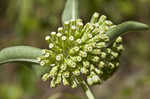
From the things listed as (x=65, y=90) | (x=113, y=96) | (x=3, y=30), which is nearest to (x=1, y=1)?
(x=3, y=30)

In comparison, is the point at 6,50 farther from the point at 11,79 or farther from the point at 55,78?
the point at 11,79

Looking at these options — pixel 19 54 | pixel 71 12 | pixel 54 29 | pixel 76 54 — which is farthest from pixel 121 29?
pixel 54 29

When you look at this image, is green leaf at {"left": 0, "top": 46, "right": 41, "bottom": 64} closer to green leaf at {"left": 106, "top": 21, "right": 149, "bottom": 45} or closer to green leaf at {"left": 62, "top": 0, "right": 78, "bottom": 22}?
green leaf at {"left": 62, "top": 0, "right": 78, "bottom": 22}

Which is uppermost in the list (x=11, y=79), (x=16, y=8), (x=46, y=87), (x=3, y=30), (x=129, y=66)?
(x=3, y=30)

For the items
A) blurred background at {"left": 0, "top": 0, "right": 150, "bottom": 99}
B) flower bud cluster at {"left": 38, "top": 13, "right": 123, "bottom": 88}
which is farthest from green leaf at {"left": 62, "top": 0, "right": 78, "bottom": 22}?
blurred background at {"left": 0, "top": 0, "right": 150, "bottom": 99}

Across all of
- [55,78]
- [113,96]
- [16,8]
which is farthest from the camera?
[113,96]

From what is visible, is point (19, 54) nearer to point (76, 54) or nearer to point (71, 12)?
point (76, 54)

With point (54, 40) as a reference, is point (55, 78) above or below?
below

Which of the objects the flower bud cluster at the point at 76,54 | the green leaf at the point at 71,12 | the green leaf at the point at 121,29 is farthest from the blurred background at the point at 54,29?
the green leaf at the point at 121,29

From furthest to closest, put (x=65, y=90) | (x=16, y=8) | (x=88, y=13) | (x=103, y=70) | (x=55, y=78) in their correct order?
(x=65, y=90), (x=16, y=8), (x=88, y=13), (x=103, y=70), (x=55, y=78)
